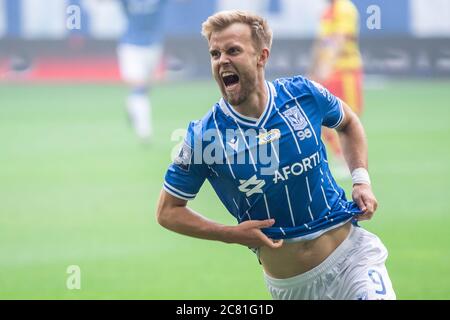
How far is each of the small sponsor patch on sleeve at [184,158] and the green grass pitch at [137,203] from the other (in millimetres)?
3252

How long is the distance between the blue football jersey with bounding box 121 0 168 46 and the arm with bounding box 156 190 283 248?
11.9 meters

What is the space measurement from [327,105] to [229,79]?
0.61m

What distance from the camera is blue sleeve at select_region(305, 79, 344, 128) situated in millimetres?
4965

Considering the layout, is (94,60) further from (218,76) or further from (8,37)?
(218,76)

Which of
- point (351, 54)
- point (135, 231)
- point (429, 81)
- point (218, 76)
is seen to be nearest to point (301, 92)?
point (218, 76)

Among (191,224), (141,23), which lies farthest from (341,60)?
(191,224)

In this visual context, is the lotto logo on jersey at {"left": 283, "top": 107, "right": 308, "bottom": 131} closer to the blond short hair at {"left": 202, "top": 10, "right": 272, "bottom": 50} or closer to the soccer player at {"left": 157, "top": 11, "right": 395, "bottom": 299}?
the soccer player at {"left": 157, "top": 11, "right": 395, "bottom": 299}

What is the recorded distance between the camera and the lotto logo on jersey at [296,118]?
4.78 meters

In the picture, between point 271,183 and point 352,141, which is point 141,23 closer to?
point 352,141

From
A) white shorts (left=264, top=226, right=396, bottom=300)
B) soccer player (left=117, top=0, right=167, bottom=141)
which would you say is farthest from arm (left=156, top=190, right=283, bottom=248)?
soccer player (left=117, top=0, right=167, bottom=141)

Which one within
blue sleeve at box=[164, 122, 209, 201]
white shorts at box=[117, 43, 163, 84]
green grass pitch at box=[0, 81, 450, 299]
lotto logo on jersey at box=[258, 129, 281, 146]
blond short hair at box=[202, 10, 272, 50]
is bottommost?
green grass pitch at box=[0, 81, 450, 299]

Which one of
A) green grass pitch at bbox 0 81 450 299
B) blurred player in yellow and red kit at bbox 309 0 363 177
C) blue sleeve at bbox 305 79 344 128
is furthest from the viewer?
blurred player in yellow and red kit at bbox 309 0 363 177

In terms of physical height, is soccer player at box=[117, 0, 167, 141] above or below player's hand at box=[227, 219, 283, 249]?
above
